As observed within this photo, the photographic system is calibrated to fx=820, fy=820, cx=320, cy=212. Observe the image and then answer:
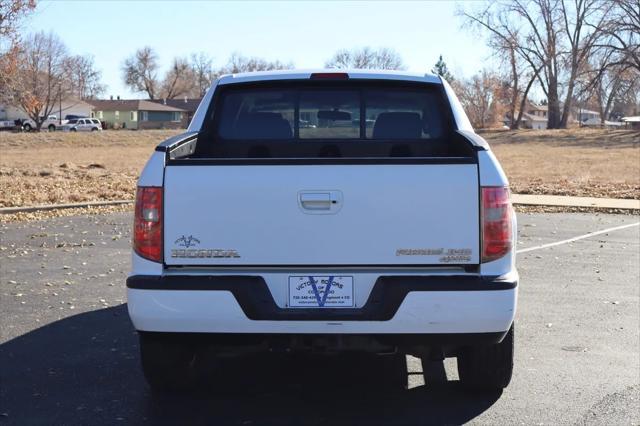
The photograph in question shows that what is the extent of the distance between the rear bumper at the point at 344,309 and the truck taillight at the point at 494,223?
15 centimetres

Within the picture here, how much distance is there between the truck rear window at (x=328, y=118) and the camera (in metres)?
5.45

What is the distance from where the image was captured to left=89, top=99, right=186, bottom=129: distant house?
115062mm

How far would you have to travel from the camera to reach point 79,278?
8.77 meters

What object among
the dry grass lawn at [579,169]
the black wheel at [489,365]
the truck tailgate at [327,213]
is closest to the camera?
the truck tailgate at [327,213]

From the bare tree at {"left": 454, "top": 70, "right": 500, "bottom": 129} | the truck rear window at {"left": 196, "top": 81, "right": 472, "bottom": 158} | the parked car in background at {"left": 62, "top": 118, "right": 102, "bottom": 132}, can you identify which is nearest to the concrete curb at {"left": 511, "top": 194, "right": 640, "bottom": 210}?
the truck rear window at {"left": 196, "top": 81, "right": 472, "bottom": 158}

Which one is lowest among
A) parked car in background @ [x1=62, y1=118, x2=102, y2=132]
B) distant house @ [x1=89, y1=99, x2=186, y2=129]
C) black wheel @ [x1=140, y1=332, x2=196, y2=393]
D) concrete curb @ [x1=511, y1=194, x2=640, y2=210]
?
black wheel @ [x1=140, y1=332, x2=196, y2=393]

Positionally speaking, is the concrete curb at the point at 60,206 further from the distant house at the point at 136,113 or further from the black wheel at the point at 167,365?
the distant house at the point at 136,113

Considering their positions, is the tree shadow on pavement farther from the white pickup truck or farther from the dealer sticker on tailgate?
the dealer sticker on tailgate

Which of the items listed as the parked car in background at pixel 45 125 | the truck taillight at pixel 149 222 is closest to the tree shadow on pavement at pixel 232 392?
the truck taillight at pixel 149 222

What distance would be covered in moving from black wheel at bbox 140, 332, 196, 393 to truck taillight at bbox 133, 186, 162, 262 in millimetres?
660

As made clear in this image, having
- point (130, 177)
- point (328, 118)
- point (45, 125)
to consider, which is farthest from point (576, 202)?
point (45, 125)

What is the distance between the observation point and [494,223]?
Result: 4.07 meters

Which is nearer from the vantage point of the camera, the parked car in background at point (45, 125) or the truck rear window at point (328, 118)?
the truck rear window at point (328, 118)

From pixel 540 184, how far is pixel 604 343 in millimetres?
16951
